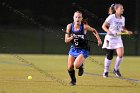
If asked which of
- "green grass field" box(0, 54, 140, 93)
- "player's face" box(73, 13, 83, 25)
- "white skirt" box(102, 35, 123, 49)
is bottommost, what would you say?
"green grass field" box(0, 54, 140, 93)

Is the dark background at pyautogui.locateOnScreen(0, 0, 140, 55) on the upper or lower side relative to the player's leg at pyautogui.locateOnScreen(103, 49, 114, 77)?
upper

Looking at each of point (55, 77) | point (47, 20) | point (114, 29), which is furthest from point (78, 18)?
point (47, 20)

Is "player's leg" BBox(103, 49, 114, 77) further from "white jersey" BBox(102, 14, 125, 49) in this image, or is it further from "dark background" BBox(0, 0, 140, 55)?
"dark background" BBox(0, 0, 140, 55)

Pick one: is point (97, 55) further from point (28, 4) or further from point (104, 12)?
point (28, 4)

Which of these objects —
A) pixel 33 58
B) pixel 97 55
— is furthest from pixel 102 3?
pixel 33 58

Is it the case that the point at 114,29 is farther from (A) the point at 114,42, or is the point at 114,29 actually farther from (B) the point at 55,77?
(B) the point at 55,77

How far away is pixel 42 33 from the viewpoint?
2144 centimetres

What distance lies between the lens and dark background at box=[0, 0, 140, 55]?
20938 millimetres

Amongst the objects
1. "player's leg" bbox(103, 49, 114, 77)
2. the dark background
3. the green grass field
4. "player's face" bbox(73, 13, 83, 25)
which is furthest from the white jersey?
the dark background

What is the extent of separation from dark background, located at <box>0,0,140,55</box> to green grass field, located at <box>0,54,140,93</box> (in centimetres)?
115

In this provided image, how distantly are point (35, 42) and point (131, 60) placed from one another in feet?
13.1

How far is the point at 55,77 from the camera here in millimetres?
13711

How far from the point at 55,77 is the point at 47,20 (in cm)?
770

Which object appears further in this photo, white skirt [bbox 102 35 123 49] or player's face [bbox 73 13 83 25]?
white skirt [bbox 102 35 123 49]
